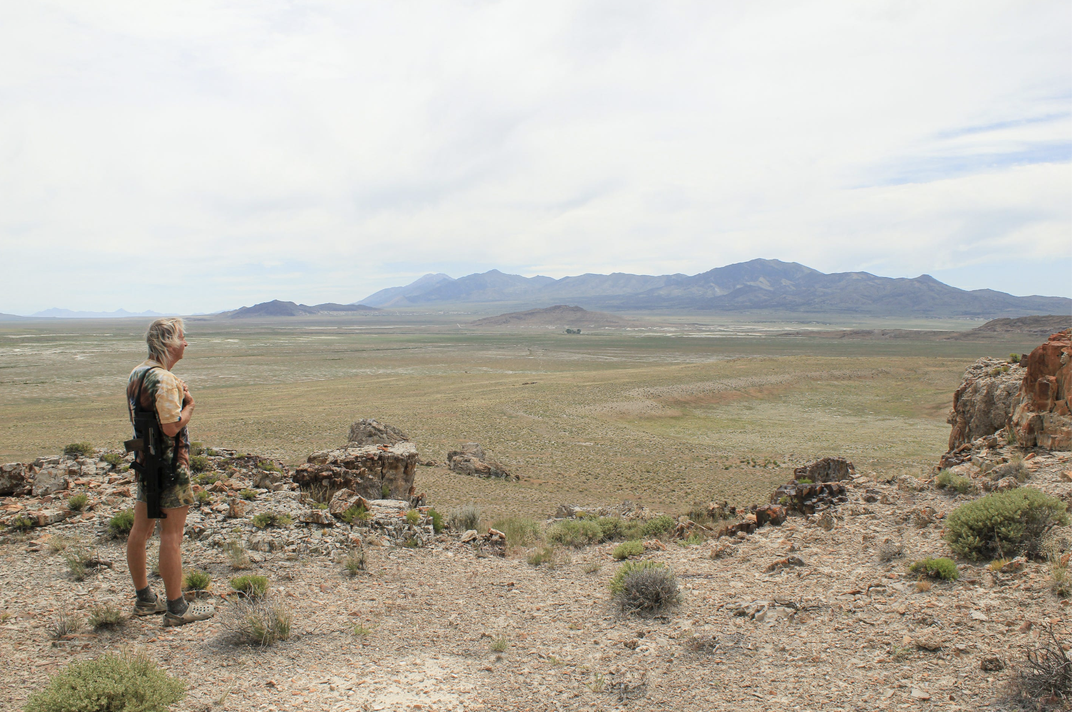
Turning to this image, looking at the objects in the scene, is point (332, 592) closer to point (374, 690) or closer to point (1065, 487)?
point (374, 690)

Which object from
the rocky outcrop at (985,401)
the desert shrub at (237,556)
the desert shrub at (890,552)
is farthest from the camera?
the rocky outcrop at (985,401)

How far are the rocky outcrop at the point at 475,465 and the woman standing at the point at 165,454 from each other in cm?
1275

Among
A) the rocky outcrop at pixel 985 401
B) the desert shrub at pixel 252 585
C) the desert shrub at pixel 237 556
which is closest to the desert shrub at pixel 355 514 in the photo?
the desert shrub at pixel 237 556

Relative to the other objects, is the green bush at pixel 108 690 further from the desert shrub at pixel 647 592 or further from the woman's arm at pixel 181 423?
the desert shrub at pixel 647 592

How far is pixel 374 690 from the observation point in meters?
4.09

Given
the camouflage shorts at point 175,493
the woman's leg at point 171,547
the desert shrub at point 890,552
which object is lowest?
the desert shrub at point 890,552

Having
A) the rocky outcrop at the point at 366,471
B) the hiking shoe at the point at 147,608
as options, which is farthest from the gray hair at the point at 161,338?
the rocky outcrop at the point at 366,471

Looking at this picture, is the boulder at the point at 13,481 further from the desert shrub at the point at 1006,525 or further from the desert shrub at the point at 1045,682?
the desert shrub at the point at 1006,525

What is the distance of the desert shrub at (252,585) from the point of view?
5.39m

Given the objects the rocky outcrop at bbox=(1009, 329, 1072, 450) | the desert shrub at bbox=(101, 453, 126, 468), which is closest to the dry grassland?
the desert shrub at bbox=(101, 453, 126, 468)

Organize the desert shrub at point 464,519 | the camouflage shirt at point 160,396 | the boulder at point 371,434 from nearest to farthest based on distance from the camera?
the camouflage shirt at point 160,396, the desert shrub at point 464,519, the boulder at point 371,434

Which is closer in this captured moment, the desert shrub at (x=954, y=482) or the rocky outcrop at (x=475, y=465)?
the desert shrub at (x=954, y=482)

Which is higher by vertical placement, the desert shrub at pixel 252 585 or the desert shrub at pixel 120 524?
the desert shrub at pixel 120 524

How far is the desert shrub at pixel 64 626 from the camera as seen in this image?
177 inches
